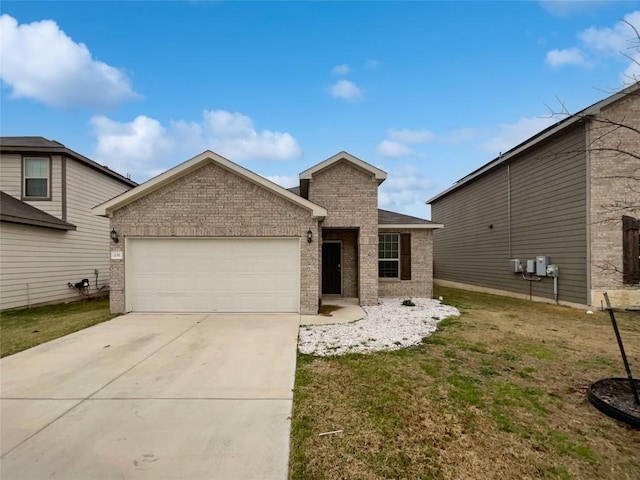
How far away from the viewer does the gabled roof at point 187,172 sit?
906cm

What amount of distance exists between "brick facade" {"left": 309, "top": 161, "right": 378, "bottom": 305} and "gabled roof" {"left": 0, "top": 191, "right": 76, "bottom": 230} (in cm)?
918

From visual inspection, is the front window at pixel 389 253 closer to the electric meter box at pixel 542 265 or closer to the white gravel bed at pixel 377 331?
the white gravel bed at pixel 377 331

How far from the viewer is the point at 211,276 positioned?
9.41 meters

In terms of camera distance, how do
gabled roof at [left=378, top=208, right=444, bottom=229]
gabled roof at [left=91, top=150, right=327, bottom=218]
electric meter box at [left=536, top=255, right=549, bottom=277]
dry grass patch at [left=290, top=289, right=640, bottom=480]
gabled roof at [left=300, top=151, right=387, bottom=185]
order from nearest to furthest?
dry grass patch at [left=290, top=289, right=640, bottom=480]
gabled roof at [left=91, top=150, right=327, bottom=218]
gabled roof at [left=300, top=151, right=387, bottom=185]
electric meter box at [left=536, top=255, right=549, bottom=277]
gabled roof at [left=378, top=208, right=444, bottom=229]

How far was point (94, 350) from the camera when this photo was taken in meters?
6.04

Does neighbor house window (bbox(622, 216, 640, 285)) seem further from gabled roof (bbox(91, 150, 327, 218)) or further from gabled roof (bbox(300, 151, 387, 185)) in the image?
gabled roof (bbox(91, 150, 327, 218))

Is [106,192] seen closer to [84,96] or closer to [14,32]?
[84,96]

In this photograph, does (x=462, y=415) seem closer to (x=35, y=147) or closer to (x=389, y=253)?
(x=389, y=253)

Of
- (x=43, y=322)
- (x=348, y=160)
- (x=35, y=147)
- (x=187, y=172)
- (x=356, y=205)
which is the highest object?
(x=35, y=147)

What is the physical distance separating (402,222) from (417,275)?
2.16m

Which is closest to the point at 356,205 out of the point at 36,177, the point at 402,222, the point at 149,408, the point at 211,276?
the point at 402,222

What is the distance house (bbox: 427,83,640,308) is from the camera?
1020 cm

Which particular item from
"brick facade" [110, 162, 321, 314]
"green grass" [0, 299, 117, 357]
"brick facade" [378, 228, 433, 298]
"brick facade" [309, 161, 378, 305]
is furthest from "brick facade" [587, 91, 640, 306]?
"green grass" [0, 299, 117, 357]

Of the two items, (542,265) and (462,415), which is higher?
(542,265)
